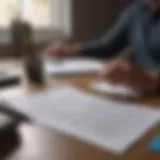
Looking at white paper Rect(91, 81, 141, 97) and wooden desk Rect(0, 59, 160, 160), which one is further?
white paper Rect(91, 81, 141, 97)

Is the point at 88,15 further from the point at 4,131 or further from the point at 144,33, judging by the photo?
the point at 4,131

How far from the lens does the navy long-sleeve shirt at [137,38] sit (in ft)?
5.83

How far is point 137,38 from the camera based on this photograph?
73.8 inches

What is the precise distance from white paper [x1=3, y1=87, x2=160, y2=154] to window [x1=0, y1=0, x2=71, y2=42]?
142cm

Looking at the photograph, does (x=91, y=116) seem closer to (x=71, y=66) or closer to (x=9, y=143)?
(x=9, y=143)

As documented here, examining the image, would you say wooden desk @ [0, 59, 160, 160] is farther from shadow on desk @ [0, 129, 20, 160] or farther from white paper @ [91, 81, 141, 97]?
white paper @ [91, 81, 141, 97]

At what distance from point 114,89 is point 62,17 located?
145 centimetres

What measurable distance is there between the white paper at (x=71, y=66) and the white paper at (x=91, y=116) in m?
0.29

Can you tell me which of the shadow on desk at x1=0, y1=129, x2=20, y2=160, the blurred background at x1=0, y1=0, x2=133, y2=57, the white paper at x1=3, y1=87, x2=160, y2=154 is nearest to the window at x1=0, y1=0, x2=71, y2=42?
the blurred background at x1=0, y1=0, x2=133, y2=57

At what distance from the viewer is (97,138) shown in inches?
31.7

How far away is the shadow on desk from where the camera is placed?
2.48ft

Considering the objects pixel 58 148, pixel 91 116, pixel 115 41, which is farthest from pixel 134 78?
pixel 115 41

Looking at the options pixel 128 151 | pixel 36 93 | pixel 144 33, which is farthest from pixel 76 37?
pixel 128 151

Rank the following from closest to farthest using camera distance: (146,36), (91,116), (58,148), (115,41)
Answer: (58,148) < (91,116) < (146,36) < (115,41)
